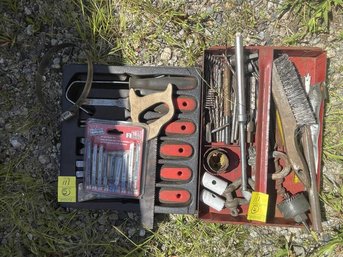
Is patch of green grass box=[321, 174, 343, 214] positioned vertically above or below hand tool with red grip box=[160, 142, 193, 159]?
below

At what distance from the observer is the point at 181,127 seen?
6.48 feet

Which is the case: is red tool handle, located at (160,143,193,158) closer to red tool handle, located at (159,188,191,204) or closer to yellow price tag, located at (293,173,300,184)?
red tool handle, located at (159,188,191,204)

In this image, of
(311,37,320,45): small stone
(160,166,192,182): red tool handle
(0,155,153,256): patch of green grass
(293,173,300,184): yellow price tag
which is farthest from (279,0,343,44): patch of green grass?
(0,155,153,256): patch of green grass

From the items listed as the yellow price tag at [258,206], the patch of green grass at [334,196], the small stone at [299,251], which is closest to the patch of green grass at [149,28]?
the yellow price tag at [258,206]

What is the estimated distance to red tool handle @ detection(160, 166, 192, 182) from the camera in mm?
1978

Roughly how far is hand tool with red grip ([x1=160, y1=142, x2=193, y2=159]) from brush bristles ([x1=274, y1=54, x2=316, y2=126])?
0.44m

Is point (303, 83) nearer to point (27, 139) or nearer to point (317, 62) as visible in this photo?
point (317, 62)

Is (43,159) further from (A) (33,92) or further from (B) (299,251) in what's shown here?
(B) (299,251)

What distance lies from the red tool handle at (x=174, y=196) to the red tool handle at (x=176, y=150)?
0.14 m

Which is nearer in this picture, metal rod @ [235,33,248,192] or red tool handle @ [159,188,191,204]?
metal rod @ [235,33,248,192]

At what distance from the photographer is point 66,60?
2145mm

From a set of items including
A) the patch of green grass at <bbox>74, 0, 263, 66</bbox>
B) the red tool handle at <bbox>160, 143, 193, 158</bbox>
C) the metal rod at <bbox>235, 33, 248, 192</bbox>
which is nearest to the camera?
the metal rod at <bbox>235, 33, 248, 192</bbox>

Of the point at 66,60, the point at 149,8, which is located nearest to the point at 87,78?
the point at 66,60

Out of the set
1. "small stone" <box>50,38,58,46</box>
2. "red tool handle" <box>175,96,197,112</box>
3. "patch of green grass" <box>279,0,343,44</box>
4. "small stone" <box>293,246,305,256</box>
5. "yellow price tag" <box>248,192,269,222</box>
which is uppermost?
"patch of green grass" <box>279,0,343,44</box>
